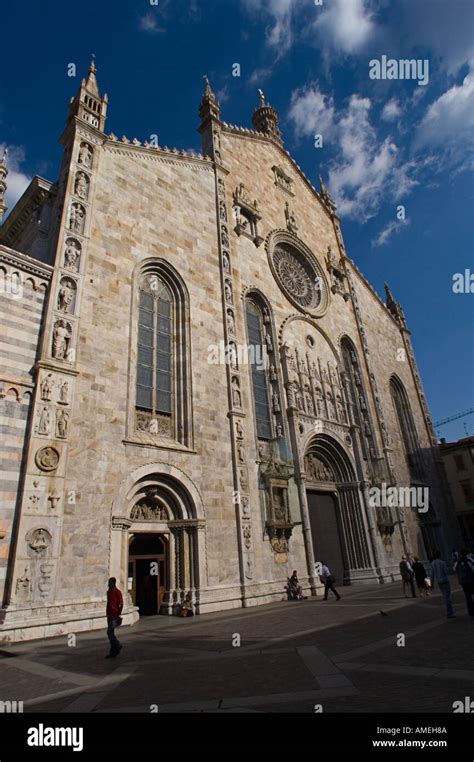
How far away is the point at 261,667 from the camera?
6.57 meters

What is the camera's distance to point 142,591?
14.6 meters

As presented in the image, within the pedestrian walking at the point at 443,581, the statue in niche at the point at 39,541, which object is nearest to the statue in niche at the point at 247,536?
the pedestrian walking at the point at 443,581

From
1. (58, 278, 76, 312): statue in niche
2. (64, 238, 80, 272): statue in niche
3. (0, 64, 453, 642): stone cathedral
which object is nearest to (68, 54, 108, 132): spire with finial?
(0, 64, 453, 642): stone cathedral

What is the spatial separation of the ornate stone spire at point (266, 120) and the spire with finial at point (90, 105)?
17.3 m

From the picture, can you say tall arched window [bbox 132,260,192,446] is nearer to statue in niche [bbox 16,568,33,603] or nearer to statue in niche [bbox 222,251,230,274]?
statue in niche [bbox 222,251,230,274]

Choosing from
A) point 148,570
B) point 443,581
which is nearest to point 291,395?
point 148,570

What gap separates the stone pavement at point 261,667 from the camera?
4879 mm

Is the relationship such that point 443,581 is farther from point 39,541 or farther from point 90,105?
point 90,105

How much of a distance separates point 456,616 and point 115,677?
8.23m

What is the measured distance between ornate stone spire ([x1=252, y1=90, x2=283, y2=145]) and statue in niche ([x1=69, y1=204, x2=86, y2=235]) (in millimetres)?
22089

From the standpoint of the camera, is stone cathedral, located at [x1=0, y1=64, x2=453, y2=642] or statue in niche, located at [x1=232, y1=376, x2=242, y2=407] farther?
statue in niche, located at [x1=232, y1=376, x2=242, y2=407]

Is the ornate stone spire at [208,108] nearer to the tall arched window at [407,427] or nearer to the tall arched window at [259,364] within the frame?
the tall arched window at [259,364]

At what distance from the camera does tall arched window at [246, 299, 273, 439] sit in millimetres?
20406
